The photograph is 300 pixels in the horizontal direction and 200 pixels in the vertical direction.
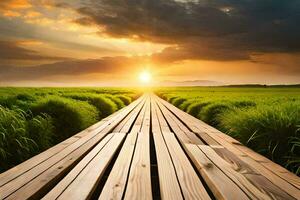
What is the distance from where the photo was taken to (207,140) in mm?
5500

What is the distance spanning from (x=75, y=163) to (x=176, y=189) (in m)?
1.56

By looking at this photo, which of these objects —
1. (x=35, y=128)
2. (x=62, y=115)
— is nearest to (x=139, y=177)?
(x=35, y=128)

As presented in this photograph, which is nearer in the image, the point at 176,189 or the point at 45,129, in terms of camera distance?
the point at 176,189

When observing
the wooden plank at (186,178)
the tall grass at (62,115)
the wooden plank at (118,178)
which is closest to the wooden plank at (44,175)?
the wooden plank at (118,178)

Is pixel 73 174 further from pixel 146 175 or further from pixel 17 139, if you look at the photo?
pixel 17 139

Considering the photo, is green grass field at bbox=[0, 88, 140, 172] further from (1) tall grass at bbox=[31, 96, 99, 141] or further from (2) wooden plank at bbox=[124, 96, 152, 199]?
(2) wooden plank at bbox=[124, 96, 152, 199]

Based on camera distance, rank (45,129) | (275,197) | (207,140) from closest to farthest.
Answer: (275,197) → (207,140) → (45,129)

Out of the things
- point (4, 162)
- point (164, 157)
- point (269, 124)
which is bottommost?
point (4, 162)

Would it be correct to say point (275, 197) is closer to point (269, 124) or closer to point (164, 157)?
point (164, 157)

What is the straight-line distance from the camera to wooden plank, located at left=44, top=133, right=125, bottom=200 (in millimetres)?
2488

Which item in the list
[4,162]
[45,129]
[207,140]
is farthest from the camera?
[45,129]

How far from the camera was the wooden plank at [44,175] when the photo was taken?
2.53 metres

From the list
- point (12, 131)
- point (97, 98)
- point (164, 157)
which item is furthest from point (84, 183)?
point (97, 98)

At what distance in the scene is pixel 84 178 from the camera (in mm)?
2980
